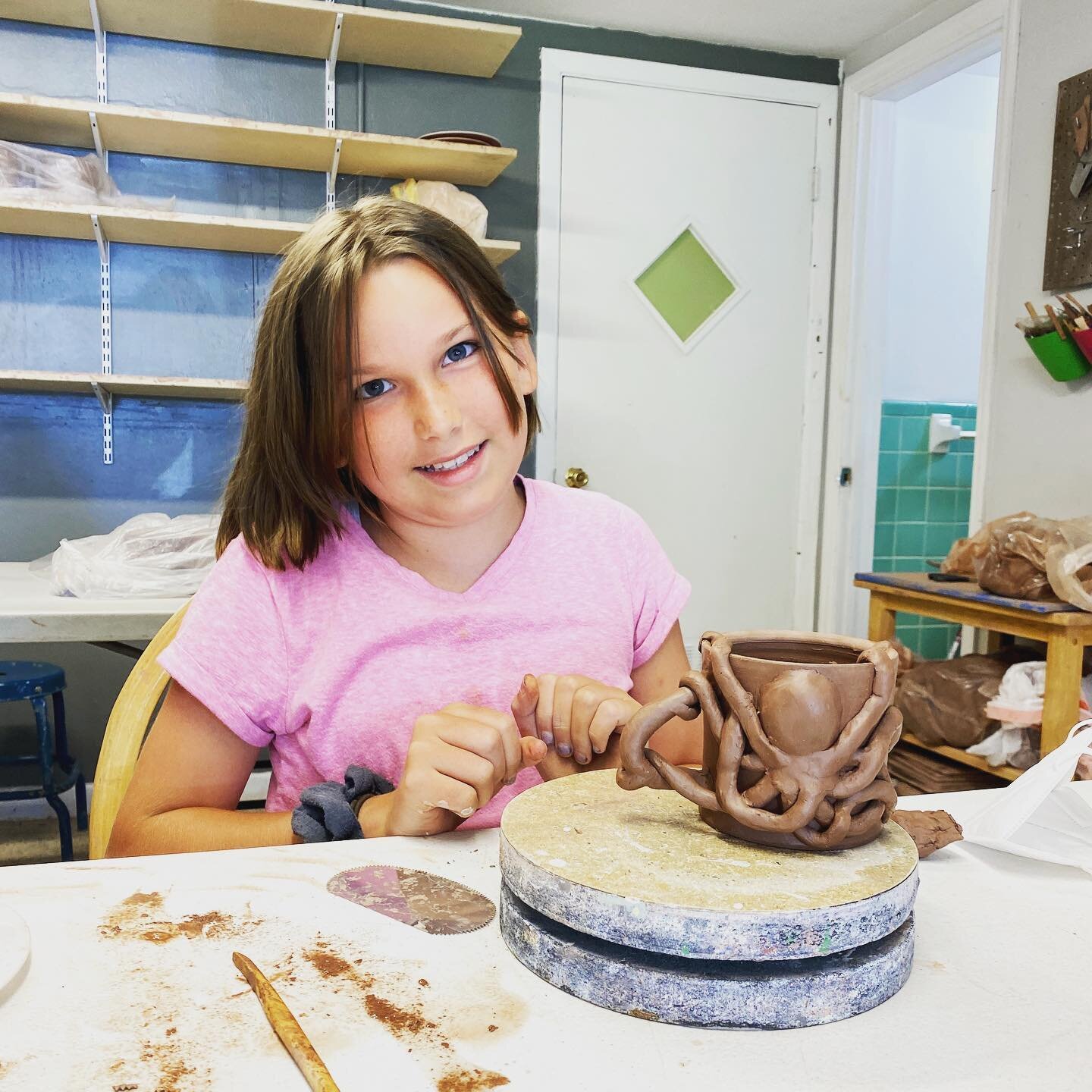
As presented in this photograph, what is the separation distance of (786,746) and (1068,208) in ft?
8.29

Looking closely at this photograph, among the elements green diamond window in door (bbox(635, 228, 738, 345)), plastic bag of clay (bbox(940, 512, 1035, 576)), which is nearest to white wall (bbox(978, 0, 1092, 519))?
plastic bag of clay (bbox(940, 512, 1035, 576))

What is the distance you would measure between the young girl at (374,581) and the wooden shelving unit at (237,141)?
186 cm

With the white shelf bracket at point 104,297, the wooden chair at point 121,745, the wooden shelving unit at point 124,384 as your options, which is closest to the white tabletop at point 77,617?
the wooden shelving unit at point 124,384

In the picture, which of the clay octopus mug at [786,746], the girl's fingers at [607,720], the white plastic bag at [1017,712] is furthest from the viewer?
the white plastic bag at [1017,712]

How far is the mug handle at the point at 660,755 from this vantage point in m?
0.59

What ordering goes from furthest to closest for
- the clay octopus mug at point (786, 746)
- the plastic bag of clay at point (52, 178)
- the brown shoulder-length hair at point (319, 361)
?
the plastic bag of clay at point (52, 178) < the brown shoulder-length hair at point (319, 361) < the clay octopus mug at point (786, 746)

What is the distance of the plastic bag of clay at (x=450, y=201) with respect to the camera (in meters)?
2.84

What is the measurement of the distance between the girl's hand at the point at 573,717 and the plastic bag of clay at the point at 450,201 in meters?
2.24

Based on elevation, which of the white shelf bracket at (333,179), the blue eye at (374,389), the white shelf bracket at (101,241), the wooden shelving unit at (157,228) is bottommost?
the blue eye at (374,389)

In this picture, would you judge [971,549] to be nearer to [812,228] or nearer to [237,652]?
[812,228]

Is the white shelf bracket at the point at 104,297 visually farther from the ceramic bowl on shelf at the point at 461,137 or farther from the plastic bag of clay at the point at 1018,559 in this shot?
the plastic bag of clay at the point at 1018,559

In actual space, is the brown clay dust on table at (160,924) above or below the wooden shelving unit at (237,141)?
below

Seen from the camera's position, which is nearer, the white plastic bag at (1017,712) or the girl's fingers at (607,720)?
the girl's fingers at (607,720)

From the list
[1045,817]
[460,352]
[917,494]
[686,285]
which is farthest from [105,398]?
[917,494]
